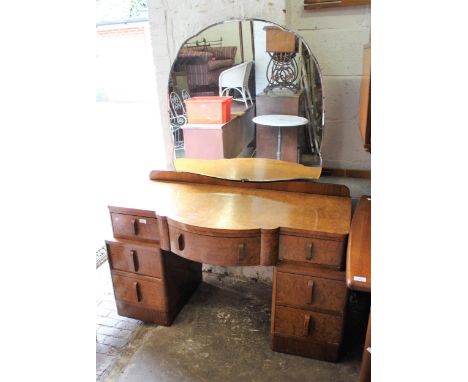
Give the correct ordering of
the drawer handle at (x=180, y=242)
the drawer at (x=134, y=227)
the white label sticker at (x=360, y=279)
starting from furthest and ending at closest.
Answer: the drawer at (x=134, y=227) < the drawer handle at (x=180, y=242) < the white label sticker at (x=360, y=279)

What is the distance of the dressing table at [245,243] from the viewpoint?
1412mm

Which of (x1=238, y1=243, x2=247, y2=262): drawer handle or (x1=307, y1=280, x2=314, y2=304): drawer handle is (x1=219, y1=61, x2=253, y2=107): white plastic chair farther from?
(x1=307, y1=280, x2=314, y2=304): drawer handle

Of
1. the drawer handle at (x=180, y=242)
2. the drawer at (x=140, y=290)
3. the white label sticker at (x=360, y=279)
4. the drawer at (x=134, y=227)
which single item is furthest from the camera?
the drawer at (x=140, y=290)

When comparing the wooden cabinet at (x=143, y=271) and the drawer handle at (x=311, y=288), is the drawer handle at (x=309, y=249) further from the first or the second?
the wooden cabinet at (x=143, y=271)

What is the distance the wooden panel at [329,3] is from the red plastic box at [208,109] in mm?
512


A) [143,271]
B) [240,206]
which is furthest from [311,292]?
[143,271]

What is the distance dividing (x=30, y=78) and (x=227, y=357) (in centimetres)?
160

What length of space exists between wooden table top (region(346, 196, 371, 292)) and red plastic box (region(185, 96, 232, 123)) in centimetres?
76

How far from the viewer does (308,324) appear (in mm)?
1522

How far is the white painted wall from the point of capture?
4.81 feet

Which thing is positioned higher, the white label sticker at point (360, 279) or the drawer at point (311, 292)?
the white label sticker at point (360, 279)

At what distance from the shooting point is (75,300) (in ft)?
1.44

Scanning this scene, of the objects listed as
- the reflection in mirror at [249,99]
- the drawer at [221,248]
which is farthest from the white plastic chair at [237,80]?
the drawer at [221,248]
